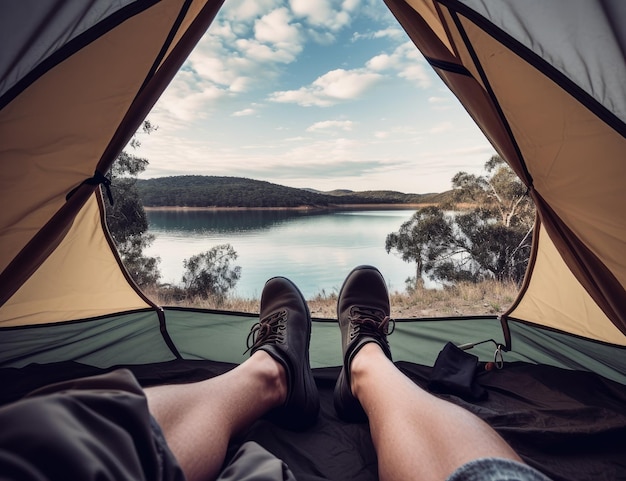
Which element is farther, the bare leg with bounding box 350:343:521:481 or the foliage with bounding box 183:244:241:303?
the foliage with bounding box 183:244:241:303

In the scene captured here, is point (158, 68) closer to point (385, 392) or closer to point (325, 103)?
point (385, 392)

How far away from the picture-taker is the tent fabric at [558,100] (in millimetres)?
701

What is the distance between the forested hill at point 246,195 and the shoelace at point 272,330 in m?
7.09

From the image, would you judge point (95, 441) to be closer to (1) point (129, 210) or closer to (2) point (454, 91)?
(2) point (454, 91)

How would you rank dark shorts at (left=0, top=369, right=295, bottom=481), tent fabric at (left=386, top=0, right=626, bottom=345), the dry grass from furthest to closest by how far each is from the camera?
the dry grass
tent fabric at (left=386, top=0, right=626, bottom=345)
dark shorts at (left=0, top=369, right=295, bottom=481)

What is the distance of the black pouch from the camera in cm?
109

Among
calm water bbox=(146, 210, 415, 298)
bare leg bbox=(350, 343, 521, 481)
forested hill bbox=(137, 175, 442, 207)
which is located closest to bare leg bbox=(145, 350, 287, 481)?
bare leg bbox=(350, 343, 521, 481)

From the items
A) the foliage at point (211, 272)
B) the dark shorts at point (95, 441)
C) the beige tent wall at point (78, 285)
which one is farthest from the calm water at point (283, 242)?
the dark shorts at point (95, 441)

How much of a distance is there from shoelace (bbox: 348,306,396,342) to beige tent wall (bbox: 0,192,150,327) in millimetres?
908

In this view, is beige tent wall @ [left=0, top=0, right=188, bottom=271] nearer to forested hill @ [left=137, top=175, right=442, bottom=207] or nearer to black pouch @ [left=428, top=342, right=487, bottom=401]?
black pouch @ [left=428, top=342, right=487, bottom=401]

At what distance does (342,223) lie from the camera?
26.3 metres

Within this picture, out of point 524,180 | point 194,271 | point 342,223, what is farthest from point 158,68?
point 342,223

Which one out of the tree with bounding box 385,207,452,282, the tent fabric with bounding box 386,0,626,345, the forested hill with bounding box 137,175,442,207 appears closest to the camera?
the tent fabric with bounding box 386,0,626,345

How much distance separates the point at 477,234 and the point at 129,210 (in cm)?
586
